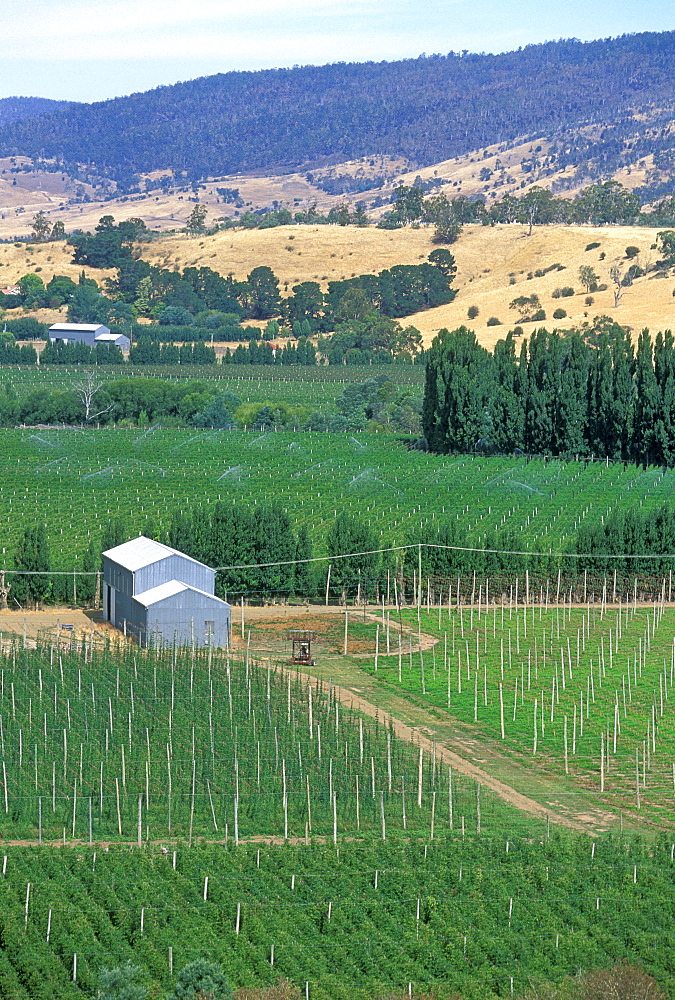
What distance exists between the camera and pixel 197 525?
72688 millimetres

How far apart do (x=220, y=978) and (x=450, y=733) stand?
69.8ft

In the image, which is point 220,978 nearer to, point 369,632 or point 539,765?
point 539,765

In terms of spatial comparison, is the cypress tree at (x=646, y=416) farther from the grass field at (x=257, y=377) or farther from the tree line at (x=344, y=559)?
the grass field at (x=257, y=377)

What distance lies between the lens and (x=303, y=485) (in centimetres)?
9594

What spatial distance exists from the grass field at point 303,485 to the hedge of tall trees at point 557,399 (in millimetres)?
2228

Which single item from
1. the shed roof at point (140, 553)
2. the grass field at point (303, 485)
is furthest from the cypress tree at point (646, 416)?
the shed roof at point (140, 553)

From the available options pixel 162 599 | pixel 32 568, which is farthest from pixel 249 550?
pixel 162 599

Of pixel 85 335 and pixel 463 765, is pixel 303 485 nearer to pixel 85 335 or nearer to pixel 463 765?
pixel 463 765

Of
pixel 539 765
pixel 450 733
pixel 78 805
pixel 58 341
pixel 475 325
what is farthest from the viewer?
pixel 475 325

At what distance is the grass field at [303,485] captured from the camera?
3280 inches

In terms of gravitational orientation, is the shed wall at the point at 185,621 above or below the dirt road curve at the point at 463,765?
above

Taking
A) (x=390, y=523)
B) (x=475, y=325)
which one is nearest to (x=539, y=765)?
(x=390, y=523)

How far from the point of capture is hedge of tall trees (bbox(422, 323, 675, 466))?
102312mm

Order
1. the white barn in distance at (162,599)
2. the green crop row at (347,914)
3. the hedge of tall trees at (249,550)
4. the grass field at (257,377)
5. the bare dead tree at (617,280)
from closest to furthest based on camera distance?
1. the green crop row at (347,914)
2. the white barn in distance at (162,599)
3. the hedge of tall trees at (249,550)
4. the grass field at (257,377)
5. the bare dead tree at (617,280)
